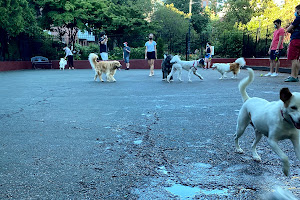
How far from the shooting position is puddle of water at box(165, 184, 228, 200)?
7.10 feet

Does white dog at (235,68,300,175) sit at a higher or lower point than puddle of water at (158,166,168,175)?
higher

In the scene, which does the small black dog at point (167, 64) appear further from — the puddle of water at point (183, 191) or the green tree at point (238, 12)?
the green tree at point (238, 12)

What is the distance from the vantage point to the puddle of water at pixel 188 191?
7.10ft

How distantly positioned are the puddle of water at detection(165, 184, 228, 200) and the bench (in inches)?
1090

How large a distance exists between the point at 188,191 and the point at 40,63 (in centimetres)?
2779

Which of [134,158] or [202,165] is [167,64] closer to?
[134,158]

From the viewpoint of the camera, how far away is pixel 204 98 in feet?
22.9

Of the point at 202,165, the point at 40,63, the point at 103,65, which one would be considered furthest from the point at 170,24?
the point at 202,165

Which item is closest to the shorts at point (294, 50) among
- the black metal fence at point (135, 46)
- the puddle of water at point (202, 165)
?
the puddle of water at point (202, 165)

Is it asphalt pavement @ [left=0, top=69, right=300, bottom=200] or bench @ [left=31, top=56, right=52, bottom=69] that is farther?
bench @ [left=31, top=56, right=52, bottom=69]

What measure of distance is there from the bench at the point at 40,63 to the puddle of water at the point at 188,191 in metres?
27.7

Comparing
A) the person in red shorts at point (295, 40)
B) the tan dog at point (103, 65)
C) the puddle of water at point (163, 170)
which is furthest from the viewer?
the tan dog at point (103, 65)

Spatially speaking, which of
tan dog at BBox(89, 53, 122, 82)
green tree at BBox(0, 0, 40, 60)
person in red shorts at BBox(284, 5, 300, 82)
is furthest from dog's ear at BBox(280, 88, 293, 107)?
green tree at BBox(0, 0, 40, 60)

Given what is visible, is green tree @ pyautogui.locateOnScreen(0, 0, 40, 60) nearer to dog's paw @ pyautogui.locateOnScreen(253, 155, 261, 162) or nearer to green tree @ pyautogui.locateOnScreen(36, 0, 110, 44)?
green tree @ pyautogui.locateOnScreen(36, 0, 110, 44)
